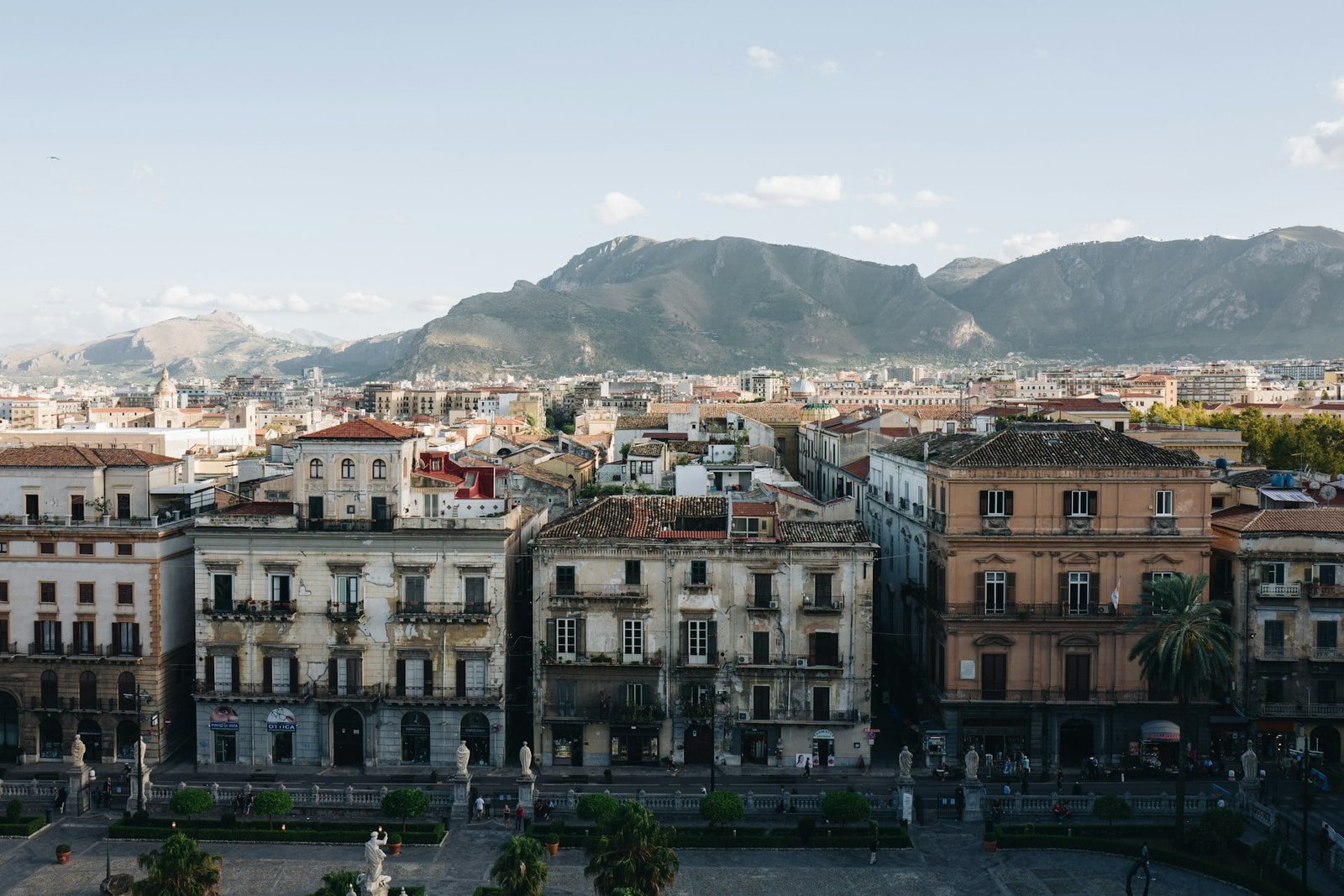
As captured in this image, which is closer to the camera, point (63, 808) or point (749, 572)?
point (63, 808)

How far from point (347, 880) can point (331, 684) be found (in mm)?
22729

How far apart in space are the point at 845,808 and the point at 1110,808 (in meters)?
10.2

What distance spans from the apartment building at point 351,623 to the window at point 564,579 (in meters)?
2.49

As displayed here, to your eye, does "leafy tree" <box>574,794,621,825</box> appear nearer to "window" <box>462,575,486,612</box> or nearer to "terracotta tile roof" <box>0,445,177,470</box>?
"window" <box>462,575,486,612</box>

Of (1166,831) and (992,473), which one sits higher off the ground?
(992,473)

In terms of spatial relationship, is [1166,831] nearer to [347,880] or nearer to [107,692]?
[347,880]

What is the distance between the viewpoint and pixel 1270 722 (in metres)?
56.8

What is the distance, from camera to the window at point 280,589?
56.9 m

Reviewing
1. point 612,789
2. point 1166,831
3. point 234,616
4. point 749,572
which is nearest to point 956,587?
point 749,572

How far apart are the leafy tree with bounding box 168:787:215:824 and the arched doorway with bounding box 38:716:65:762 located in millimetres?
14365

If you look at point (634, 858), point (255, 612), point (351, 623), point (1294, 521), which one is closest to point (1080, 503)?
point (1294, 521)

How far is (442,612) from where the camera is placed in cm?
5616

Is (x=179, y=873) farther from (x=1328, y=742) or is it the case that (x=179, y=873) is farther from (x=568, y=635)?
(x=1328, y=742)

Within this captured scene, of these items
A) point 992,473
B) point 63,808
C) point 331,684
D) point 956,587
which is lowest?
point 63,808
